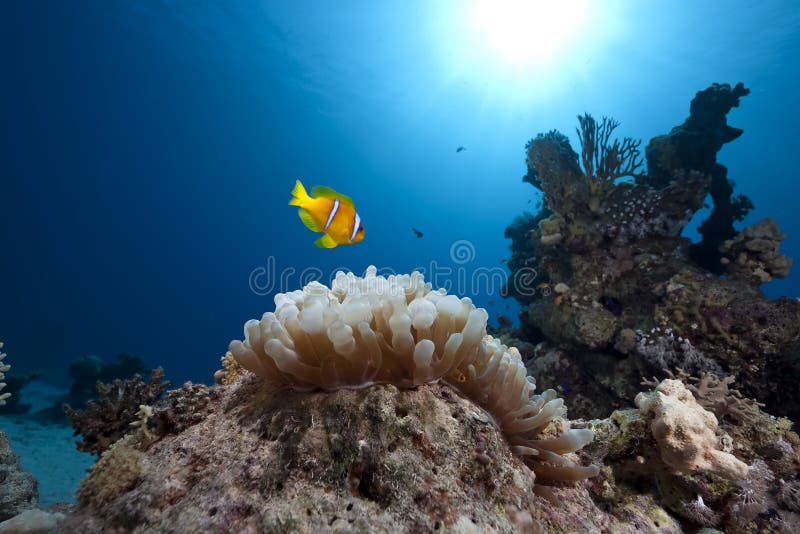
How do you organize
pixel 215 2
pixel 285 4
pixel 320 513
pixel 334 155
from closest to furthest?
pixel 320 513, pixel 215 2, pixel 285 4, pixel 334 155

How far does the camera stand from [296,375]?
1.56m

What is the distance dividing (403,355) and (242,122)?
7489 cm

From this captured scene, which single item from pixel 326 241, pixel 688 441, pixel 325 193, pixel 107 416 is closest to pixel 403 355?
pixel 688 441

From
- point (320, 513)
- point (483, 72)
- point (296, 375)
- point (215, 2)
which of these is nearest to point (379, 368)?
point (296, 375)

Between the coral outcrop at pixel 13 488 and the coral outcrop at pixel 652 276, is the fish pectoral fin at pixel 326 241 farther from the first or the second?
the coral outcrop at pixel 652 276

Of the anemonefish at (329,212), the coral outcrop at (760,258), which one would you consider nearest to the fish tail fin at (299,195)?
the anemonefish at (329,212)

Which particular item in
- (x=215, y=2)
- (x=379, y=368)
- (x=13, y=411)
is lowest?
(x=379, y=368)

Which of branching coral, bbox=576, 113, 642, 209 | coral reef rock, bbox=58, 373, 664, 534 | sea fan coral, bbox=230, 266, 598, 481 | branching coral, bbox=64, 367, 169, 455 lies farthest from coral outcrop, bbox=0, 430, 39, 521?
branching coral, bbox=576, 113, 642, 209

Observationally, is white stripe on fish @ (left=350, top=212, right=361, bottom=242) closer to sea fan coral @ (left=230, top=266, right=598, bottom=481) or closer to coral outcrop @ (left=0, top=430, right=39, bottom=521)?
sea fan coral @ (left=230, top=266, right=598, bottom=481)

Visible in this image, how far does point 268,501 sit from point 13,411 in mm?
24643

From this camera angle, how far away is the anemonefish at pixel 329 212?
309cm

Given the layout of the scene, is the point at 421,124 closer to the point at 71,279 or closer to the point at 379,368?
the point at 71,279

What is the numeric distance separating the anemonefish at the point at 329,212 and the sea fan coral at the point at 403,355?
4.08 feet

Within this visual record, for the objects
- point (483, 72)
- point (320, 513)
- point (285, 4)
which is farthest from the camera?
point (483, 72)
